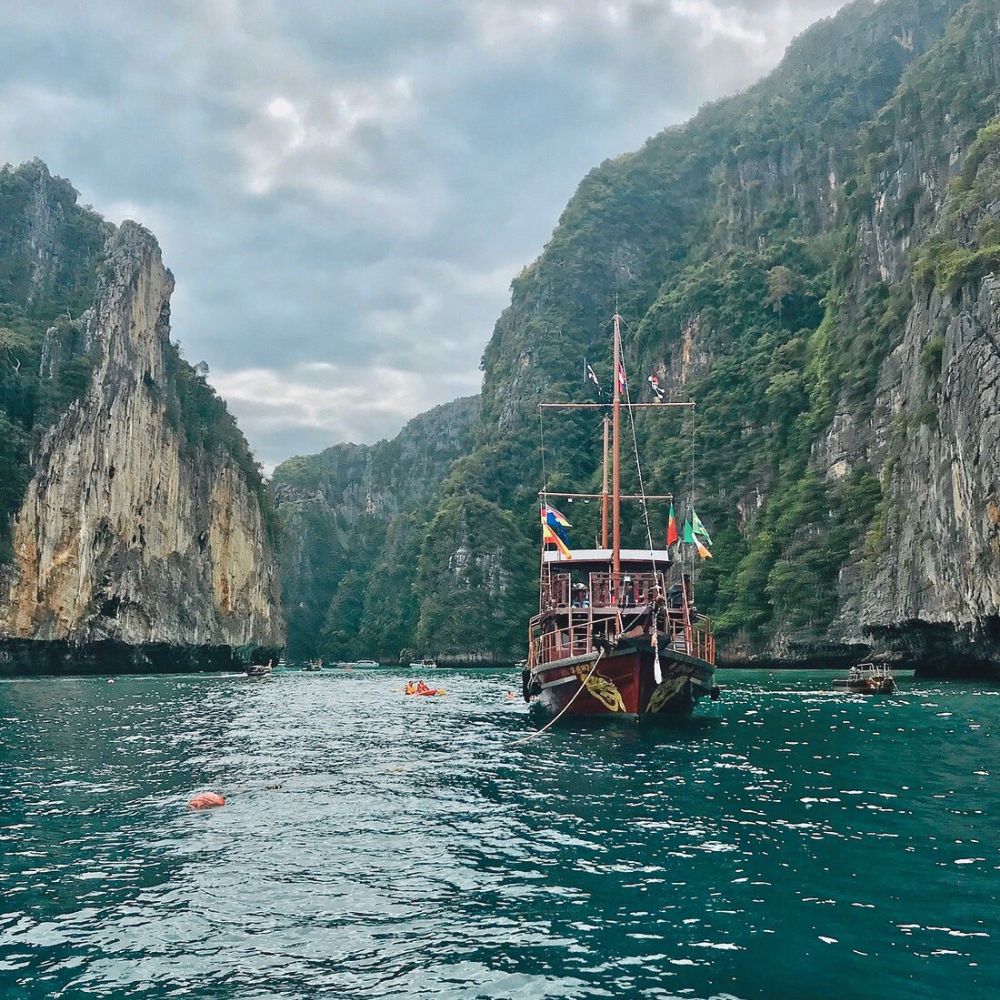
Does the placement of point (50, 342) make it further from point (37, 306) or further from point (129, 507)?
point (37, 306)

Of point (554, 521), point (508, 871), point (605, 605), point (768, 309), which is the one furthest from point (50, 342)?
point (768, 309)

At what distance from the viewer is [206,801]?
14922 millimetres

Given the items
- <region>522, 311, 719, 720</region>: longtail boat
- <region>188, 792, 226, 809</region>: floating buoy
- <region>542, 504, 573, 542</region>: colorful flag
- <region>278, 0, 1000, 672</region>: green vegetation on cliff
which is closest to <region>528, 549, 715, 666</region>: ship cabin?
<region>522, 311, 719, 720</region>: longtail boat

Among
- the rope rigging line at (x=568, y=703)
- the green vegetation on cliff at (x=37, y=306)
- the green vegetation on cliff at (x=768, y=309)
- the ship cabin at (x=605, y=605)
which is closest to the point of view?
the rope rigging line at (x=568, y=703)

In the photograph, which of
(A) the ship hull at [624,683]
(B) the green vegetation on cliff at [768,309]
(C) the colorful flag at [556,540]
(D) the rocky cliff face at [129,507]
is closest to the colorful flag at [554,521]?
(C) the colorful flag at [556,540]

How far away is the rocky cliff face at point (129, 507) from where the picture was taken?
68.0 metres

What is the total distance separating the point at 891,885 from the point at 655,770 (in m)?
8.13

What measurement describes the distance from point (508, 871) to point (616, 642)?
1451cm

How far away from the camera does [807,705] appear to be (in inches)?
1341

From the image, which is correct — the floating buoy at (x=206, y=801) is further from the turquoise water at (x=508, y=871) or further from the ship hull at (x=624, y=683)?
the ship hull at (x=624, y=683)

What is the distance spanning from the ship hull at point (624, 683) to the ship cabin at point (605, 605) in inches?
24.5

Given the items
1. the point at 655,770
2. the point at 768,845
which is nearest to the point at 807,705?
the point at 655,770

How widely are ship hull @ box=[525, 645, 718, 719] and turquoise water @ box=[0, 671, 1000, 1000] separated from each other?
330 centimetres

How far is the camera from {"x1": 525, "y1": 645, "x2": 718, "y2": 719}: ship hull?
2517cm
